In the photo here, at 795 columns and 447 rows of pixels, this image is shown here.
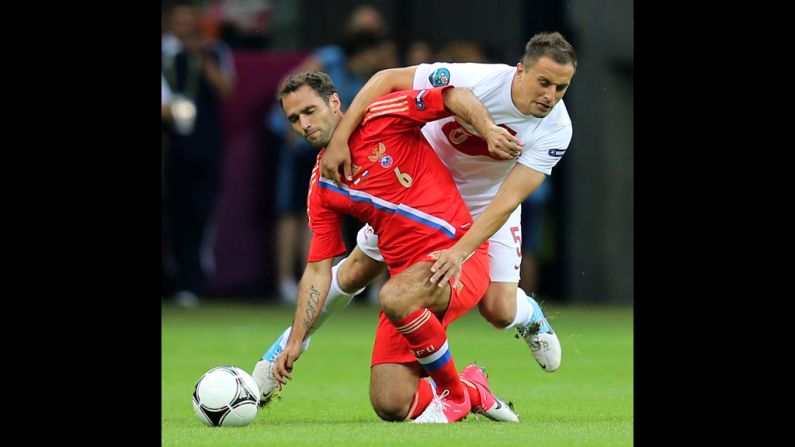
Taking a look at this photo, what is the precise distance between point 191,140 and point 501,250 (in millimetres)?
7849

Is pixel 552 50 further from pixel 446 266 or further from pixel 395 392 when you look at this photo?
pixel 395 392

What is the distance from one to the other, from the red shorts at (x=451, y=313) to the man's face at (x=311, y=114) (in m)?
0.98

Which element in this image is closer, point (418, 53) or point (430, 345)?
point (430, 345)

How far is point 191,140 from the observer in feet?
50.7

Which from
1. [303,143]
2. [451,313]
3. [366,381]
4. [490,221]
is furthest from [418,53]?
[490,221]

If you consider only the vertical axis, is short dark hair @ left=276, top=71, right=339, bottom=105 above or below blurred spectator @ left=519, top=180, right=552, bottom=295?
above

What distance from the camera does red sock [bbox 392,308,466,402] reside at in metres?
7.02

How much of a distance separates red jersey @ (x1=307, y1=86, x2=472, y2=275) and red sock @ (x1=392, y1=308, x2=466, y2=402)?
47 centimetres

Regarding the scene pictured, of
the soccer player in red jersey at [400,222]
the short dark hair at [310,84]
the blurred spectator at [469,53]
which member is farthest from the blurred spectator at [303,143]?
the short dark hair at [310,84]

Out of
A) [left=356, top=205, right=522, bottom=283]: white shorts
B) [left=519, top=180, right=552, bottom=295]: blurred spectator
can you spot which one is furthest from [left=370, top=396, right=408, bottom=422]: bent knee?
[left=519, top=180, right=552, bottom=295]: blurred spectator

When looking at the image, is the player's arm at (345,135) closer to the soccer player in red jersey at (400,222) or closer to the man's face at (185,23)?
the soccer player in red jersey at (400,222)

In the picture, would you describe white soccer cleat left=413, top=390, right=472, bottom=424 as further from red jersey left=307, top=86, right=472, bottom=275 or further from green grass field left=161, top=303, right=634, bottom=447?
red jersey left=307, top=86, right=472, bottom=275

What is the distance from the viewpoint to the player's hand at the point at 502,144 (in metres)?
6.91

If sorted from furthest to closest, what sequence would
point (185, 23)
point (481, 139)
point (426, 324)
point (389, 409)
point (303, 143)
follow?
point (303, 143) < point (185, 23) < point (481, 139) < point (389, 409) < point (426, 324)
